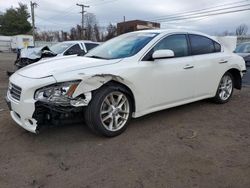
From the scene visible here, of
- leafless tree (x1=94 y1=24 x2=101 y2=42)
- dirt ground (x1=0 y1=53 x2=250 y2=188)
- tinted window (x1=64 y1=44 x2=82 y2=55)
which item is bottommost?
dirt ground (x1=0 y1=53 x2=250 y2=188)

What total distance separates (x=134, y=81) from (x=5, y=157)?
2065 mm

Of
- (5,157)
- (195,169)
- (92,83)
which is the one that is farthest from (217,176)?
(5,157)

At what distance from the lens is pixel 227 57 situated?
238 inches

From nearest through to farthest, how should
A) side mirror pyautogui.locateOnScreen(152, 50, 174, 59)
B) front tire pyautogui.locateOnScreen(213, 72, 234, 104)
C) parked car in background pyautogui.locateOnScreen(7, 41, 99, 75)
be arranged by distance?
1. side mirror pyautogui.locateOnScreen(152, 50, 174, 59)
2. front tire pyautogui.locateOnScreen(213, 72, 234, 104)
3. parked car in background pyautogui.locateOnScreen(7, 41, 99, 75)

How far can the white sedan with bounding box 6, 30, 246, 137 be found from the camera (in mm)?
3777

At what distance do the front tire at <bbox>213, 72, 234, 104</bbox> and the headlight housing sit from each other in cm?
352

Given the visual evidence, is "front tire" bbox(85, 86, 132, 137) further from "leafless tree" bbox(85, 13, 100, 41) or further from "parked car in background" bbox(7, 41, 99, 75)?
"leafless tree" bbox(85, 13, 100, 41)

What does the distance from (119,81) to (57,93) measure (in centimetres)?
95

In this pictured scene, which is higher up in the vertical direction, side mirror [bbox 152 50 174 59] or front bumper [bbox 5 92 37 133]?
side mirror [bbox 152 50 174 59]

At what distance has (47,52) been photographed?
9.88 m

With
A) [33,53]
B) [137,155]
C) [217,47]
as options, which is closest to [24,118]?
[137,155]

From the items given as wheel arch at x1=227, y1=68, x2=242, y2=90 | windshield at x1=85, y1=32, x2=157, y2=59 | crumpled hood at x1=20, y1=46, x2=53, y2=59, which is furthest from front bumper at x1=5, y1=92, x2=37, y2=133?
crumpled hood at x1=20, y1=46, x2=53, y2=59

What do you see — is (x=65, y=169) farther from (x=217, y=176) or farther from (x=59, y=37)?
(x=59, y=37)

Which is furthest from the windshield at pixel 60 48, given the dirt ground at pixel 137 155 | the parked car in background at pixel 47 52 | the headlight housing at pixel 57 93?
the headlight housing at pixel 57 93
